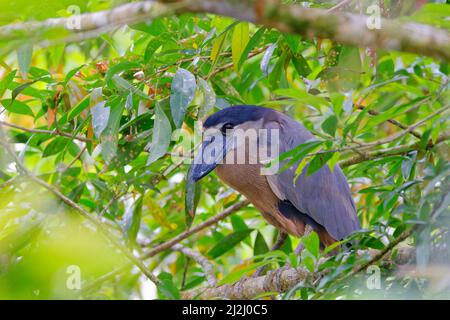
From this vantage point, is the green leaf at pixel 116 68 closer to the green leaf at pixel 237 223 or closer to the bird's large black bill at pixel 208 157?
the bird's large black bill at pixel 208 157

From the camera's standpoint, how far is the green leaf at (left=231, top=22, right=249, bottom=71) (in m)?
2.50

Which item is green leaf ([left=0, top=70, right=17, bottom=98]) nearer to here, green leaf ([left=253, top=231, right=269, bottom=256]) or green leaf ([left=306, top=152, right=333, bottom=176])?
green leaf ([left=306, top=152, right=333, bottom=176])

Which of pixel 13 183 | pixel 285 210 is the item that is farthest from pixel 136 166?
pixel 285 210

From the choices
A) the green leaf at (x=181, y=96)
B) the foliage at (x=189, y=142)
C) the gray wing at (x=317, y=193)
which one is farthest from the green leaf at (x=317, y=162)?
the gray wing at (x=317, y=193)

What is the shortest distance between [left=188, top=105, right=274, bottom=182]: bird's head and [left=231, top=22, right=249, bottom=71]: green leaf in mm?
485

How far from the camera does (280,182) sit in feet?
10.6

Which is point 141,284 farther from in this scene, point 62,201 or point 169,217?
point 62,201

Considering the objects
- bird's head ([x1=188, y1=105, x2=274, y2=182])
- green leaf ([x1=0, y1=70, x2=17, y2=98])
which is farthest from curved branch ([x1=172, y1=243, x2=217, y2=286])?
green leaf ([x1=0, y1=70, x2=17, y2=98])

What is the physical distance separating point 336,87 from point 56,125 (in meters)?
1.29

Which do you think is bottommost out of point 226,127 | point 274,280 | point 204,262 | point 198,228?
point 204,262

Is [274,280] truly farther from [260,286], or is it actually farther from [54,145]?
[54,145]

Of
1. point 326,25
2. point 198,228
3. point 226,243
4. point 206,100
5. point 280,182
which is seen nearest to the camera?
point 326,25

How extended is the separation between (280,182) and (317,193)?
21cm

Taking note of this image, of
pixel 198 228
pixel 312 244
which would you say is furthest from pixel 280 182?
pixel 312 244
